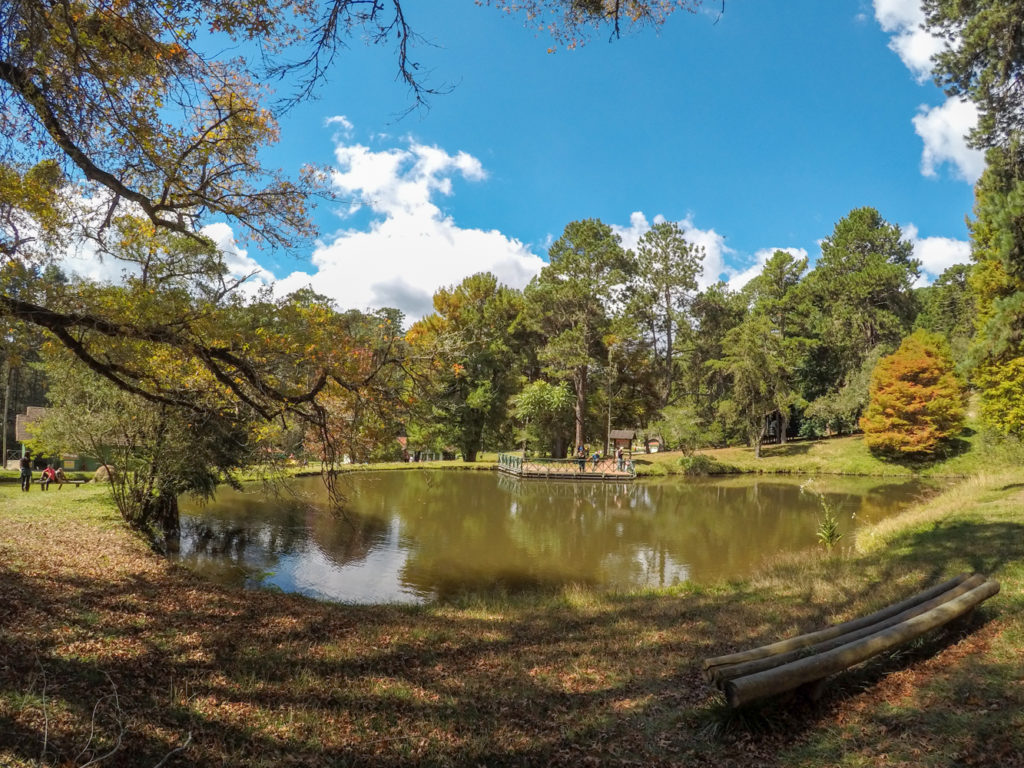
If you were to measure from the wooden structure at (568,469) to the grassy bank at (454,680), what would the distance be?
24246 mm

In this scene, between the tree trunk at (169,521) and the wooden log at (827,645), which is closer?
the wooden log at (827,645)

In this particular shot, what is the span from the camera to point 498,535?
16.5 m

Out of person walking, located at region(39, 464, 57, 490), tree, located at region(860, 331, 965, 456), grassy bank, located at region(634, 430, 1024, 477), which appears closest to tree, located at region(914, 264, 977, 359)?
tree, located at region(860, 331, 965, 456)

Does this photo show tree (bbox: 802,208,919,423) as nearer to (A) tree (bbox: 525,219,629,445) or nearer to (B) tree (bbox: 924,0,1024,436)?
(A) tree (bbox: 525,219,629,445)

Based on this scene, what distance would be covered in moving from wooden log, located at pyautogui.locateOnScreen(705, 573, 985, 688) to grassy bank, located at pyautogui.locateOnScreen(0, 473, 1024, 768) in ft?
1.15

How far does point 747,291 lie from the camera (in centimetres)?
4875

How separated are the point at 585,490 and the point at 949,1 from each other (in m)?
22.6

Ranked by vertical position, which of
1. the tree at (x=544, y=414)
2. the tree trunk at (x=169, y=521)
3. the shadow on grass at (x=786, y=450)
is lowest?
the tree trunk at (x=169, y=521)

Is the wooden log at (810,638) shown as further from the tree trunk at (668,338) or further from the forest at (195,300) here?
the tree trunk at (668,338)

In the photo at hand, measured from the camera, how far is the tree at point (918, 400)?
102ft

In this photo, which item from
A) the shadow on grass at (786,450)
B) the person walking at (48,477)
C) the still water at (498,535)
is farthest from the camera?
the shadow on grass at (786,450)

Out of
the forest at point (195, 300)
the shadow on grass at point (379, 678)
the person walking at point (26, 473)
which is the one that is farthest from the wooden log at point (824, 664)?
the person walking at point (26, 473)

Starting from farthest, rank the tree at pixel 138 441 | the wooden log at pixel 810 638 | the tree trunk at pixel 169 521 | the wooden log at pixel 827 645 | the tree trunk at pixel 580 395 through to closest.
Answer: the tree trunk at pixel 580 395 < the tree trunk at pixel 169 521 < the tree at pixel 138 441 < the wooden log at pixel 810 638 < the wooden log at pixel 827 645

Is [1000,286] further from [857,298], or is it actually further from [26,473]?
[26,473]
